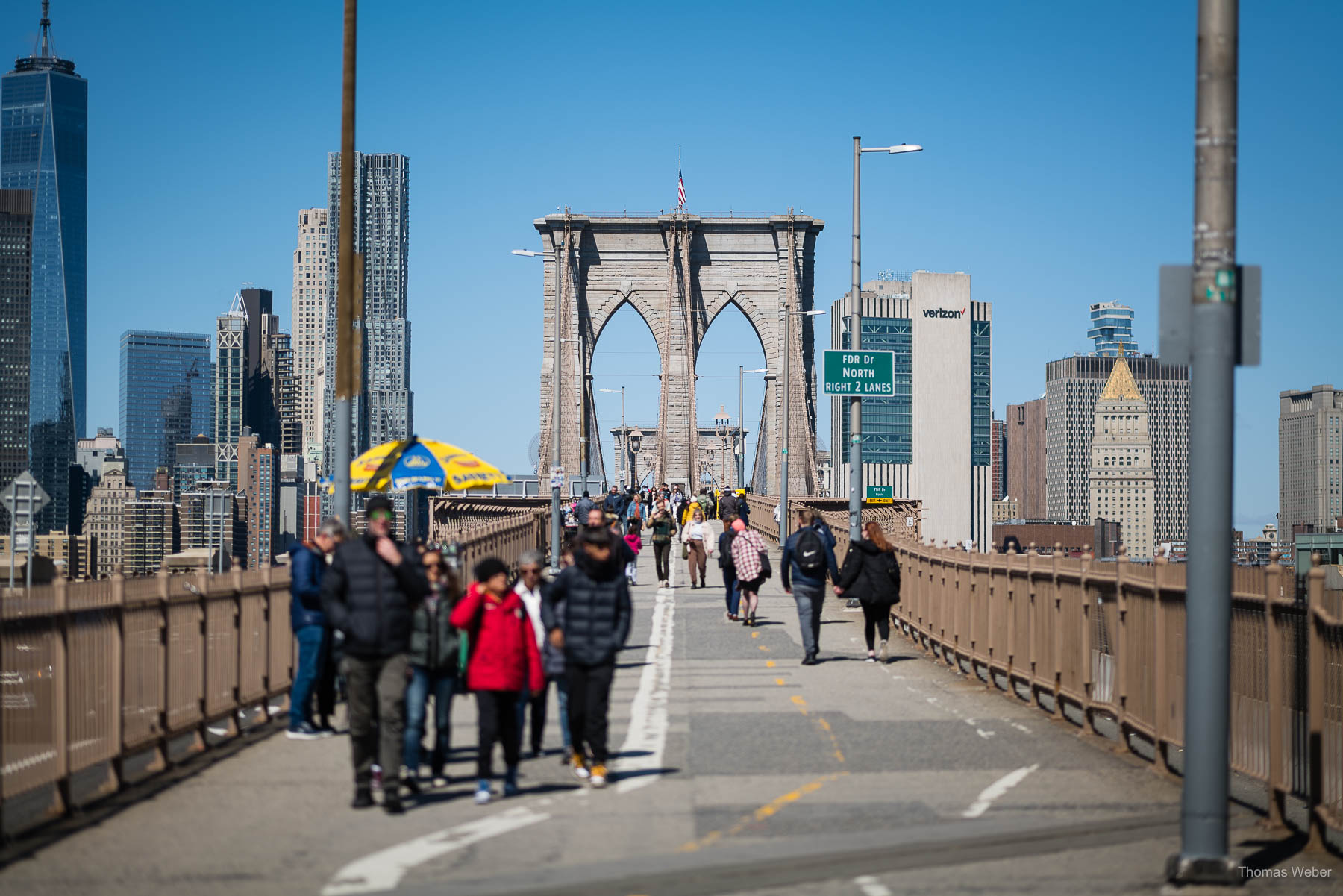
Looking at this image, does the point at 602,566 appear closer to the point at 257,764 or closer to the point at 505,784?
the point at 505,784

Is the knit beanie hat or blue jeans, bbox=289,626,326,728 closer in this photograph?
the knit beanie hat

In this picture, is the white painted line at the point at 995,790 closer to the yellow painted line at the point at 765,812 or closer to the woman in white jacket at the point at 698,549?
the yellow painted line at the point at 765,812

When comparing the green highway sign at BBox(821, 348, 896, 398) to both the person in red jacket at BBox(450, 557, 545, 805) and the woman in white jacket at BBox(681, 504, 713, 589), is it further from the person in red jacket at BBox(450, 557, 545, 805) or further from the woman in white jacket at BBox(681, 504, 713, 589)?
the person in red jacket at BBox(450, 557, 545, 805)

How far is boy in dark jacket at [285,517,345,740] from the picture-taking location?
1289 cm

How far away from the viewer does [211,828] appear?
9523 mm

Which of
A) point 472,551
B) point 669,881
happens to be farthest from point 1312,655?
point 472,551

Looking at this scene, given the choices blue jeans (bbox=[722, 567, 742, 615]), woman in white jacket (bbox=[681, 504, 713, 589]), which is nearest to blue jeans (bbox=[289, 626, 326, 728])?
blue jeans (bbox=[722, 567, 742, 615])

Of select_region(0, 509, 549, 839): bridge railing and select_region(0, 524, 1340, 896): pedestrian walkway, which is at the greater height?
select_region(0, 509, 549, 839): bridge railing

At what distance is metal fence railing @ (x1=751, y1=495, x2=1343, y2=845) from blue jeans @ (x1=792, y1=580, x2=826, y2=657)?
164cm

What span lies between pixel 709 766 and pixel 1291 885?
434 cm

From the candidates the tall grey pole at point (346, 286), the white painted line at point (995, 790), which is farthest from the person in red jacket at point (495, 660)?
the tall grey pole at point (346, 286)

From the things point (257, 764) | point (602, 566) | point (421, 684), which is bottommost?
point (257, 764)

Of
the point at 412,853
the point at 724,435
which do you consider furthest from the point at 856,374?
the point at 724,435

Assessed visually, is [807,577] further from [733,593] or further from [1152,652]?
[1152,652]
